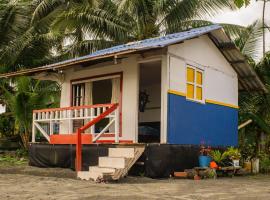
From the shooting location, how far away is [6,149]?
2086 cm

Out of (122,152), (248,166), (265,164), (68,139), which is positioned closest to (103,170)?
(122,152)

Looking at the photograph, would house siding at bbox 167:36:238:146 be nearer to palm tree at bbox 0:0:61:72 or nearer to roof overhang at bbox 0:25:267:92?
roof overhang at bbox 0:25:267:92

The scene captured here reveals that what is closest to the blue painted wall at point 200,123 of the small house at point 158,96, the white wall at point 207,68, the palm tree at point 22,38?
the small house at point 158,96

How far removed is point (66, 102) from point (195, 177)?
5.67 meters

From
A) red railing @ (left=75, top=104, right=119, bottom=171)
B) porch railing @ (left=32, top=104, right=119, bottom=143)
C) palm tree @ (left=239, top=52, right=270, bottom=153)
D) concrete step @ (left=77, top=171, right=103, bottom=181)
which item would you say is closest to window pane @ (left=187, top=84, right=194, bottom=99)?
porch railing @ (left=32, top=104, right=119, bottom=143)

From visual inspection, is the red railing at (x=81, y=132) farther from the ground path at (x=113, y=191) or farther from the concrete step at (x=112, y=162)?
the ground path at (x=113, y=191)

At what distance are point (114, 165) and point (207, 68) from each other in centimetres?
528

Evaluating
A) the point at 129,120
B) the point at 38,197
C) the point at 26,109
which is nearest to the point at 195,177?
the point at 129,120

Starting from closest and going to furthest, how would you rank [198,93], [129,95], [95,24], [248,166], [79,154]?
1. [79,154]
2. [129,95]
3. [198,93]
4. [248,166]
5. [95,24]

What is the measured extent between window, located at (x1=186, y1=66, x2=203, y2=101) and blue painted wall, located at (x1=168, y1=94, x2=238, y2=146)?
27cm

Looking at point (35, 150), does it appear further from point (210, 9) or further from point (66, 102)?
point (210, 9)

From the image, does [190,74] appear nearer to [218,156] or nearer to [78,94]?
[218,156]

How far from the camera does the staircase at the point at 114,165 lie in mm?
10516

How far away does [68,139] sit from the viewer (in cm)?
1364
